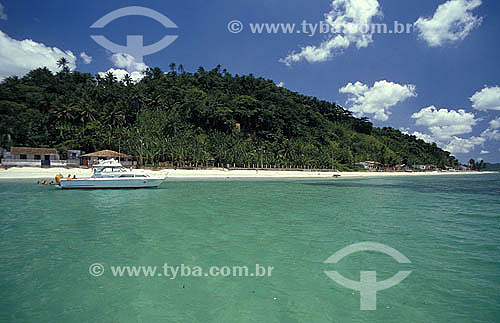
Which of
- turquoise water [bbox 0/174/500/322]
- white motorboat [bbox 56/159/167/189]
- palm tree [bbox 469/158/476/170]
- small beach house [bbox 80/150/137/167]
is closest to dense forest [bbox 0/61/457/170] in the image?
small beach house [bbox 80/150/137/167]

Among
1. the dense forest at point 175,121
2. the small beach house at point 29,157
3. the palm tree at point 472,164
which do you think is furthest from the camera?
the palm tree at point 472,164

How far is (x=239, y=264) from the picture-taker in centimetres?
681

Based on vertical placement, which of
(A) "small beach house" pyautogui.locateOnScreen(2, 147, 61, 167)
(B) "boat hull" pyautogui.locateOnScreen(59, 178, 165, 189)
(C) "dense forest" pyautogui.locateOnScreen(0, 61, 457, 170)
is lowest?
(B) "boat hull" pyautogui.locateOnScreen(59, 178, 165, 189)

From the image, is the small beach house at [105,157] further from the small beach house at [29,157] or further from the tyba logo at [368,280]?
the tyba logo at [368,280]

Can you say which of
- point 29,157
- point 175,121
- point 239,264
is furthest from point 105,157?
point 239,264

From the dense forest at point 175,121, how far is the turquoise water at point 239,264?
44.1 meters

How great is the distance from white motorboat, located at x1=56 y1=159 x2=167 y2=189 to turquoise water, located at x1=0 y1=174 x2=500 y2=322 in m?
10.4

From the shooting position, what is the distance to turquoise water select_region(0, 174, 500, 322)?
15.3 ft

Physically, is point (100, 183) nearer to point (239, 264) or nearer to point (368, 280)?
point (239, 264)

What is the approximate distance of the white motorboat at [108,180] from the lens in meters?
23.7

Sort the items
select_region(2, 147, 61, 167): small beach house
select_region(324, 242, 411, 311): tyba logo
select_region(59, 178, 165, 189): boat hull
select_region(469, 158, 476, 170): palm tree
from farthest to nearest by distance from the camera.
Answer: select_region(469, 158, 476, 170): palm tree → select_region(2, 147, 61, 167): small beach house → select_region(59, 178, 165, 189): boat hull → select_region(324, 242, 411, 311): tyba logo

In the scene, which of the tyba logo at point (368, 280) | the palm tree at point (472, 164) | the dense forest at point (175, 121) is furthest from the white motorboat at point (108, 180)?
the palm tree at point (472, 164)

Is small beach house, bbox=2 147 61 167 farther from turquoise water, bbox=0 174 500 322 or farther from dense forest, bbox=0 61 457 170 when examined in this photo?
turquoise water, bbox=0 174 500 322

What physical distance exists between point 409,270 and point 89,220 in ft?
42.2
